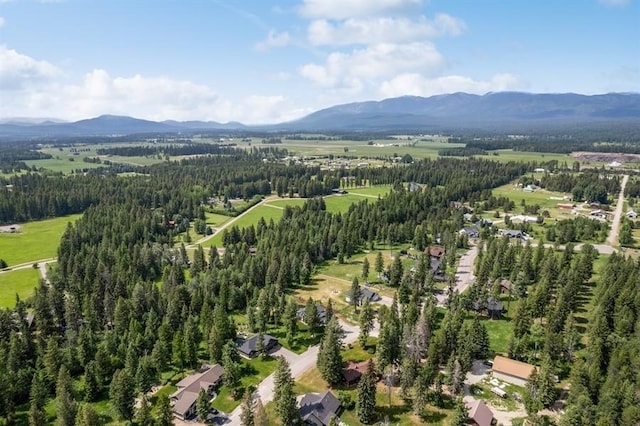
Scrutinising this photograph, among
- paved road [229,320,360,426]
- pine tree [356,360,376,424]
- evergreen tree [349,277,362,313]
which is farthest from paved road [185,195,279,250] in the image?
pine tree [356,360,376,424]

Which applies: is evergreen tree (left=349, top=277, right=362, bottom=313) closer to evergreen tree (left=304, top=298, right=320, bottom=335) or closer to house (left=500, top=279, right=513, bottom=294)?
evergreen tree (left=304, top=298, right=320, bottom=335)

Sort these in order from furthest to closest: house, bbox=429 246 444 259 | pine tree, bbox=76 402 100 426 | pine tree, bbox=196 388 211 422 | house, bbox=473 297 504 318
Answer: house, bbox=429 246 444 259, house, bbox=473 297 504 318, pine tree, bbox=196 388 211 422, pine tree, bbox=76 402 100 426

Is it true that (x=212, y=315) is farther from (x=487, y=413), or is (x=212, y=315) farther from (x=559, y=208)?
(x=559, y=208)

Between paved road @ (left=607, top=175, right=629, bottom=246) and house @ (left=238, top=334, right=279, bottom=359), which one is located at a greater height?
paved road @ (left=607, top=175, right=629, bottom=246)

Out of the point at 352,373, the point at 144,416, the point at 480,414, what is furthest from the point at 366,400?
the point at 144,416

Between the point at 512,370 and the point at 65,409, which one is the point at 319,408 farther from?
the point at 65,409

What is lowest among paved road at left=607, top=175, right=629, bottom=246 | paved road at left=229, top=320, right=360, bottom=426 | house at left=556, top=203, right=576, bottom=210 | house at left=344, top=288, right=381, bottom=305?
paved road at left=229, top=320, right=360, bottom=426

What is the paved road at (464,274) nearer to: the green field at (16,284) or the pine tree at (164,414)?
the pine tree at (164,414)
